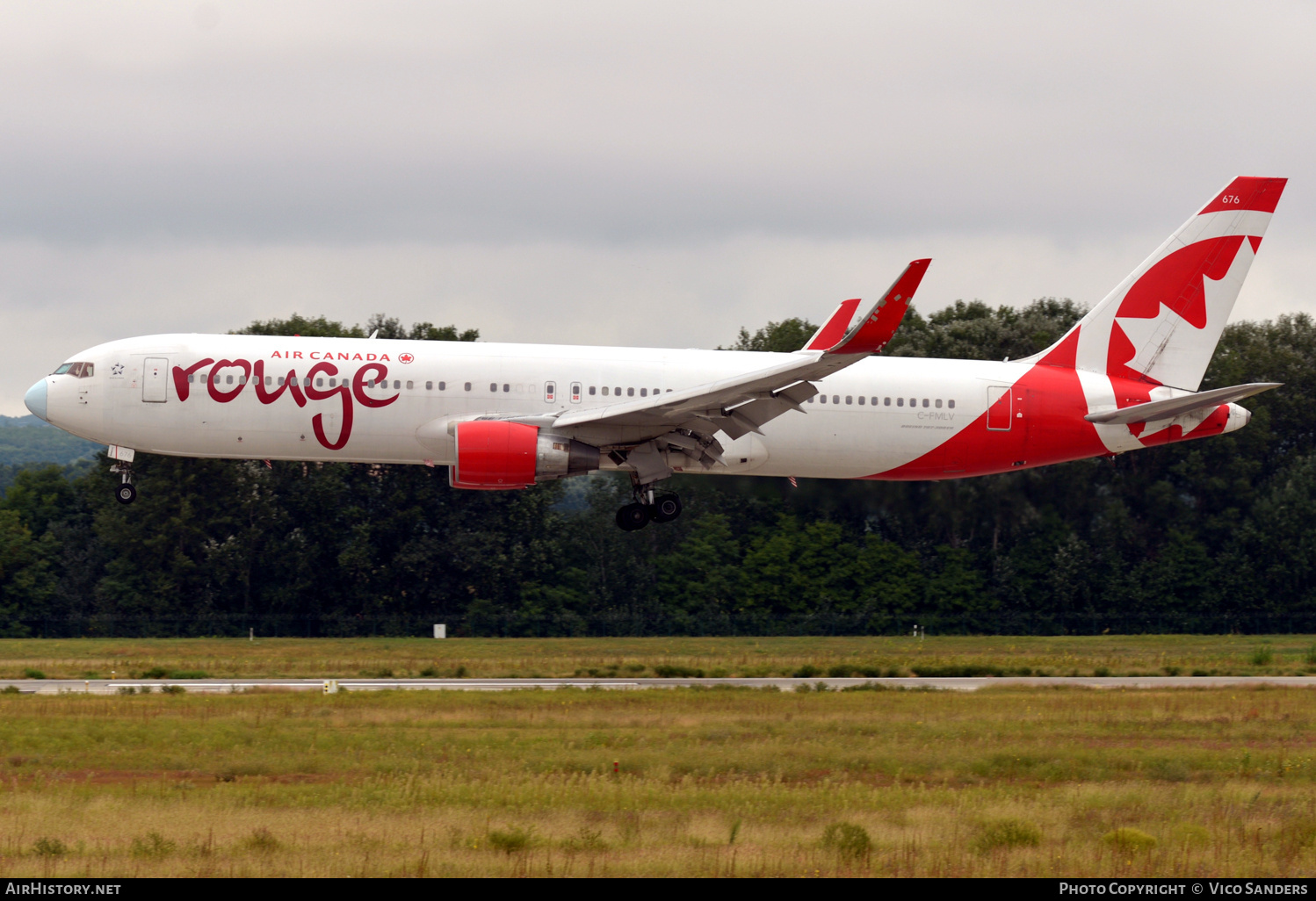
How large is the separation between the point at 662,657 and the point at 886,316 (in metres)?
14.9

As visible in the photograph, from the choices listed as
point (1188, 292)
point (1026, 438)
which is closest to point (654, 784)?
point (1026, 438)

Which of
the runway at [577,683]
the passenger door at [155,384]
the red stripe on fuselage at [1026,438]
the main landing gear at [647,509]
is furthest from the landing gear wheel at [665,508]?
the passenger door at [155,384]

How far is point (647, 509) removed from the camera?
36594 millimetres

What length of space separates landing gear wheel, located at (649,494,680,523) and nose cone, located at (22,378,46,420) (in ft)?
50.1

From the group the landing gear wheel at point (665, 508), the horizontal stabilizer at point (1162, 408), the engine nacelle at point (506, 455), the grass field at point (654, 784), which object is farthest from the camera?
the landing gear wheel at point (665, 508)

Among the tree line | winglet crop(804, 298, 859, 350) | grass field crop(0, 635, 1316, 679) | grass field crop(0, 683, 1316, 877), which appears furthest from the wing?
the tree line

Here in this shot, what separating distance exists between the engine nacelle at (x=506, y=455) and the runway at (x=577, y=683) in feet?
15.8

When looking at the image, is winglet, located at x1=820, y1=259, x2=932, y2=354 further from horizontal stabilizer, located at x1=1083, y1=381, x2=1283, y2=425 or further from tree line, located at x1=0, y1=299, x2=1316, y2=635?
tree line, located at x1=0, y1=299, x2=1316, y2=635

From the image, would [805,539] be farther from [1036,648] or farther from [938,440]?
[938,440]

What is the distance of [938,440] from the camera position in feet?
121

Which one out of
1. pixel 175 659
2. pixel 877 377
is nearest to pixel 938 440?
pixel 877 377

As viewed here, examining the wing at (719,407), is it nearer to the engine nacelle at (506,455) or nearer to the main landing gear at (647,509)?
the engine nacelle at (506,455)

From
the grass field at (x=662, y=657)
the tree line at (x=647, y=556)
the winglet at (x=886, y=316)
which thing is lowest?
the grass field at (x=662, y=657)

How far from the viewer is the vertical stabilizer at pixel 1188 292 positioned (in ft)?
129
